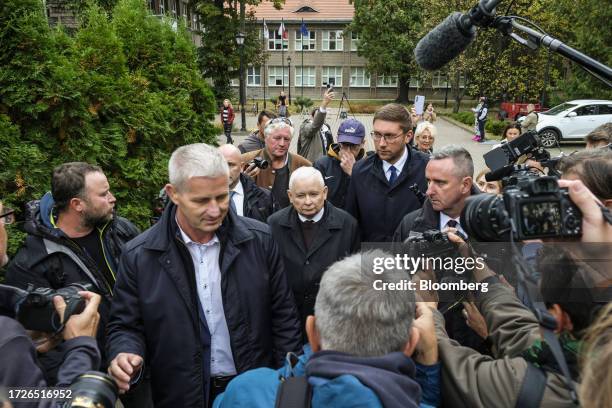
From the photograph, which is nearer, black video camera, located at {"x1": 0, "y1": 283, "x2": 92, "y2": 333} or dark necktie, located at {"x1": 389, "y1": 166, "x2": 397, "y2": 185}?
black video camera, located at {"x1": 0, "y1": 283, "x2": 92, "y2": 333}

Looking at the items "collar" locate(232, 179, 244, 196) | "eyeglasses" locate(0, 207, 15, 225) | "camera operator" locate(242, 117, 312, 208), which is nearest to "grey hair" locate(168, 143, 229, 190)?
"eyeglasses" locate(0, 207, 15, 225)

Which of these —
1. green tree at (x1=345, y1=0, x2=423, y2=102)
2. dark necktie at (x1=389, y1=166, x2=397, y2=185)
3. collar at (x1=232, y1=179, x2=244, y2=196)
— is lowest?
collar at (x1=232, y1=179, x2=244, y2=196)

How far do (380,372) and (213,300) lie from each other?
4.55ft

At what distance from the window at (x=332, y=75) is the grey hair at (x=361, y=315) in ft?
162

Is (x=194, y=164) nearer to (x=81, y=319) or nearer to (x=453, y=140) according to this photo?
(x=81, y=319)

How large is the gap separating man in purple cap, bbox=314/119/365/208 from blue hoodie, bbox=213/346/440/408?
3285 millimetres

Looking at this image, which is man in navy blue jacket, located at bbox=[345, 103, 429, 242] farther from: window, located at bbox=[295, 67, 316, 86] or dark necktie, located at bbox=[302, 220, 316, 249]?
window, located at bbox=[295, 67, 316, 86]

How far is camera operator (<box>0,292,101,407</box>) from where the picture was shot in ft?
5.25

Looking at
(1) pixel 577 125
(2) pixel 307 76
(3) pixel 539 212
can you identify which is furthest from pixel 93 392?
(2) pixel 307 76

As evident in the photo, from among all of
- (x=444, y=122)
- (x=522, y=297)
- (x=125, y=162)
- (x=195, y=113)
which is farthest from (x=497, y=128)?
(x=522, y=297)

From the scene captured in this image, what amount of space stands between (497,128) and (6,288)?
23286 millimetres

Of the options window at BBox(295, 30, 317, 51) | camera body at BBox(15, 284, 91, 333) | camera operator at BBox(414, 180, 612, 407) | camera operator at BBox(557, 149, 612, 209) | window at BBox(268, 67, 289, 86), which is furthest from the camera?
window at BBox(268, 67, 289, 86)

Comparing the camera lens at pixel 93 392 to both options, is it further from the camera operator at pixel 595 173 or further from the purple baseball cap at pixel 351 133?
the purple baseball cap at pixel 351 133

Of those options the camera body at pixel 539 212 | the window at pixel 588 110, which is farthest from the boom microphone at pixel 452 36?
the window at pixel 588 110
